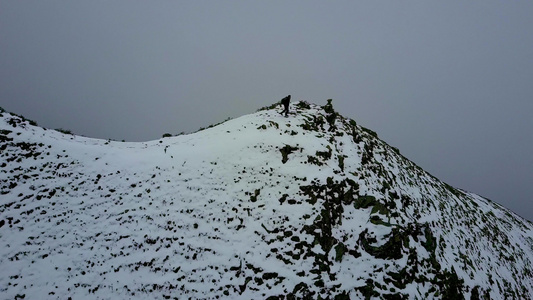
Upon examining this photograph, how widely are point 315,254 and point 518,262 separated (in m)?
19.4

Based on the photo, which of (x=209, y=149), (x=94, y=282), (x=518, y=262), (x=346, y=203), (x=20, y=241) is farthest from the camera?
(x=518, y=262)

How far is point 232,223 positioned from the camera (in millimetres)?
13031

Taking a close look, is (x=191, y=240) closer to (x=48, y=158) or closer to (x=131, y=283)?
(x=131, y=283)

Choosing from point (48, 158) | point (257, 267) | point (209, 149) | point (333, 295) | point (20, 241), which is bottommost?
point (333, 295)

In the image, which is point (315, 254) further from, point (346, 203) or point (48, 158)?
point (48, 158)

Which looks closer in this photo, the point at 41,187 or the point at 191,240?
the point at 191,240

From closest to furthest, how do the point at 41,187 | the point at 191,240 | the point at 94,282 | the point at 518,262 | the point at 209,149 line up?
the point at 94,282, the point at 191,240, the point at 41,187, the point at 209,149, the point at 518,262

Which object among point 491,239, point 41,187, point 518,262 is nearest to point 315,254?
point 41,187

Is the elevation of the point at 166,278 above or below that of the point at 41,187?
below

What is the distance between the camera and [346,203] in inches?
555

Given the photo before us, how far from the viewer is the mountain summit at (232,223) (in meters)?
10.8

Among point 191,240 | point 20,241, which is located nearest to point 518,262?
point 191,240

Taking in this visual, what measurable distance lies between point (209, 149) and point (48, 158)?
881 cm

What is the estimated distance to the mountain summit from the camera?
10773 millimetres
